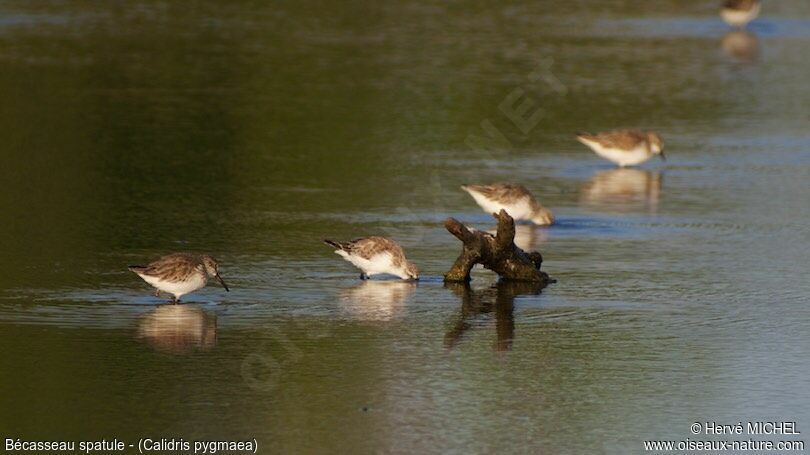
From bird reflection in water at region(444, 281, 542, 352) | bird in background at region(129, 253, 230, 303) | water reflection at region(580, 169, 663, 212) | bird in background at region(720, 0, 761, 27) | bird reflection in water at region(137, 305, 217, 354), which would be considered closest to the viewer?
bird reflection in water at region(137, 305, 217, 354)

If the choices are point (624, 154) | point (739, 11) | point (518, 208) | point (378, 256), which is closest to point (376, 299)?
point (378, 256)

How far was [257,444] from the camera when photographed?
10.9 m

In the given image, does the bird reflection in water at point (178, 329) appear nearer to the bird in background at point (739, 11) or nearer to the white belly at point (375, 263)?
the white belly at point (375, 263)

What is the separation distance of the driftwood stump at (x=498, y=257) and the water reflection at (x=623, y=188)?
470 centimetres

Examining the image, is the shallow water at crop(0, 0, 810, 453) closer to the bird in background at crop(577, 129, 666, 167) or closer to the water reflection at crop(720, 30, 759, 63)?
the water reflection at crop(720, 30, 759, 63)

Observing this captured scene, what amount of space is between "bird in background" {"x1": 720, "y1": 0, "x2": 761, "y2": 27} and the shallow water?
6.22ft

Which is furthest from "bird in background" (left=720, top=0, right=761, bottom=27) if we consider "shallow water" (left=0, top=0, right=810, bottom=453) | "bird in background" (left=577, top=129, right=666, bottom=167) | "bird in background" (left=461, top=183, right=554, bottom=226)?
"bird in background" (left=461, top=183, right=554, bottom=226)

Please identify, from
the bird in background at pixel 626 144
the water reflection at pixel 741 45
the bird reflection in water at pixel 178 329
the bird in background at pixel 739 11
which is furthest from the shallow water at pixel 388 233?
the bird in background at pixel 739 11

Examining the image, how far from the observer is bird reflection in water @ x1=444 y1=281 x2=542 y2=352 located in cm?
1380

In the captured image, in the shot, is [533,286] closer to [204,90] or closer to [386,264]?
[386,264]

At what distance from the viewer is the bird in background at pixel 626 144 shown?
2334 centimetres

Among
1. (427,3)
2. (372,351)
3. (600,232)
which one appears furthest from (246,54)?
(372,351)

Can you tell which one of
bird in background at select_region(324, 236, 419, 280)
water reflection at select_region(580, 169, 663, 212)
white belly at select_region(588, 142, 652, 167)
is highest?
white belly at select_region(588, 142, 652, 167)

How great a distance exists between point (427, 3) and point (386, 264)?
2699 cm
